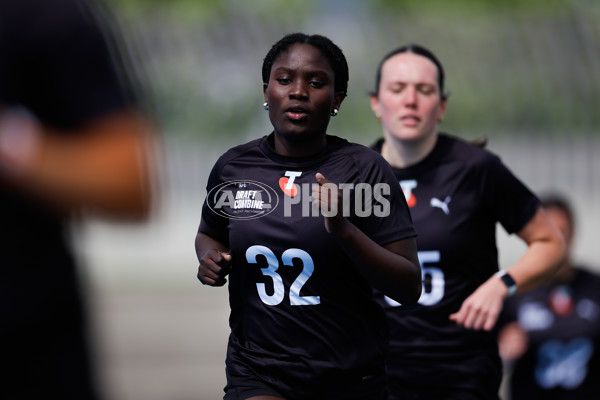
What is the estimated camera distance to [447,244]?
472cm

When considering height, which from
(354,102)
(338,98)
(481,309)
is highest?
(354,102)

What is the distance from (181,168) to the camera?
12.8 meters

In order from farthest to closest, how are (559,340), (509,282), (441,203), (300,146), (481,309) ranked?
(559,340), (441,203), (509,282), (481,309), (300,146)

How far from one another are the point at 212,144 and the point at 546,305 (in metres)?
6.92

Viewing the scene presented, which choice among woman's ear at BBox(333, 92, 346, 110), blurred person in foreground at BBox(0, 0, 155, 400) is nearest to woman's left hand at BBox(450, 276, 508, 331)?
woman's ear at BBox(333, 92, 346, 110)

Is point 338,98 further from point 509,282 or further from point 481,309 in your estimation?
point 509,282

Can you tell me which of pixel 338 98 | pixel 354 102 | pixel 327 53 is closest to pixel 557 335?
pixel 338 98

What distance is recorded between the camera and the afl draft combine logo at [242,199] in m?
3.81

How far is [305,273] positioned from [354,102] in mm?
8820

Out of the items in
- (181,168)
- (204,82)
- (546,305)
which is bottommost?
(546,305)

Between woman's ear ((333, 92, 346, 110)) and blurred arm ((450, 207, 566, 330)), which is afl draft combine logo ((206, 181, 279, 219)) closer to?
woman's ear ((333, 92, 346, 110))

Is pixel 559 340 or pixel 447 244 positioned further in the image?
pixel 559 340

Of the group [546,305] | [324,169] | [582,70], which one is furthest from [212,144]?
[324,169]

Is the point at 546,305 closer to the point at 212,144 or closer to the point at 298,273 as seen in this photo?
the point at 298,273
